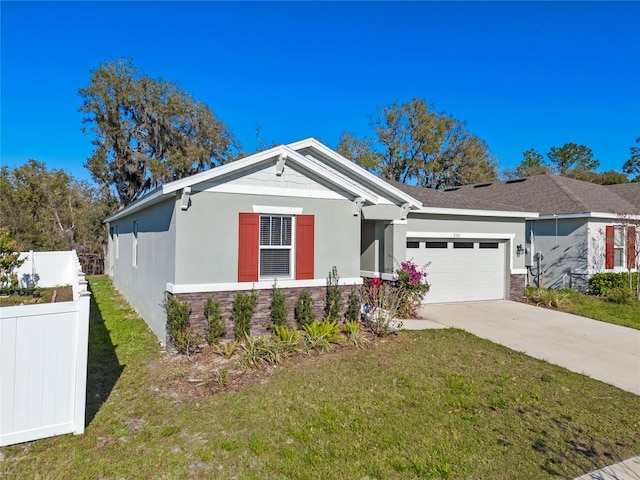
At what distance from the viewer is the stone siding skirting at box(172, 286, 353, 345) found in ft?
24.7

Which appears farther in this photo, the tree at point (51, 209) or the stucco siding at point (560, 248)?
the tree at point (51, 209)

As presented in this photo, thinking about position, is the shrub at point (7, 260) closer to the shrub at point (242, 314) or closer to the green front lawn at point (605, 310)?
the shrub at point (242, 314)

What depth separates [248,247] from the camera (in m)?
8.00

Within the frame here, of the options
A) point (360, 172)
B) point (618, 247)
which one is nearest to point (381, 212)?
point (360, 172)

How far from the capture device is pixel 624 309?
38.3 feet

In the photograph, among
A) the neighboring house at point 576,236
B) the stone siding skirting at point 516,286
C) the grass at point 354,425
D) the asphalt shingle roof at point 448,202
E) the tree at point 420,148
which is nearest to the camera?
the grass at point 354,425

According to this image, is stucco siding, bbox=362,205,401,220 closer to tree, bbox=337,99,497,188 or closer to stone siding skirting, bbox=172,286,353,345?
stone siding skirting, bbox=172,286,353,345

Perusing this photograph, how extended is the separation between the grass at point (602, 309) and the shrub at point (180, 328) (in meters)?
10.4

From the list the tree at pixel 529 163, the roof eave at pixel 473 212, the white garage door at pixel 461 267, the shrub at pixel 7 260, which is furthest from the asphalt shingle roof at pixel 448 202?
the tree at pixel 529 163

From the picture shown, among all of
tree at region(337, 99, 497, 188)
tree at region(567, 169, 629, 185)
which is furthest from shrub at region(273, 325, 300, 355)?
tree at region(567, 169, 629, 185)

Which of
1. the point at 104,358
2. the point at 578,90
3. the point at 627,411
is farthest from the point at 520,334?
the point at 578,90

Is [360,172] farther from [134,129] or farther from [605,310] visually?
[134,129]

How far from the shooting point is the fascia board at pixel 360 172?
10938 mm

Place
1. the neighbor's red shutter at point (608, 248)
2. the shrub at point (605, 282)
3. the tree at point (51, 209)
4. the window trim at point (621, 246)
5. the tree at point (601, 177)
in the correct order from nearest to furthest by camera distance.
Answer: the shrub at point (605, 282) → the neighbor's red shutter at point (608, 248) → the window trim at point (621, 246) → the tree at point (51, 209) → the tree at point (601, 177)
